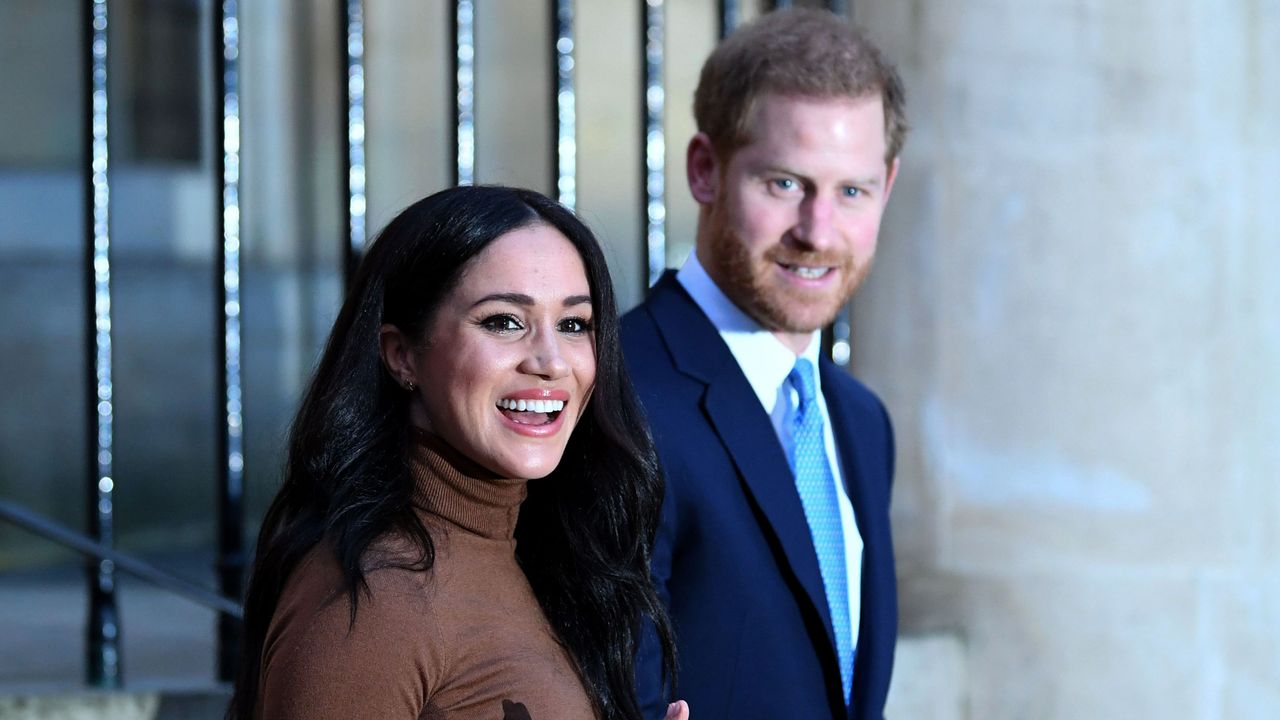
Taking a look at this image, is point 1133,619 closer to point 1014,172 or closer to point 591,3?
point 1014,172

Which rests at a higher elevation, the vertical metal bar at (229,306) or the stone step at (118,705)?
the vertical metal bar at (229,306)

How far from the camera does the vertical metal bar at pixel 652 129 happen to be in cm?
367

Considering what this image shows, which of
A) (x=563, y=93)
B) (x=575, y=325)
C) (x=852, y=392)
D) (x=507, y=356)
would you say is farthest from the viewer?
(x=563, y=93)

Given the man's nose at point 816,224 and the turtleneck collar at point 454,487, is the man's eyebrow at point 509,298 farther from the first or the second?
the man's nose at point 816,224

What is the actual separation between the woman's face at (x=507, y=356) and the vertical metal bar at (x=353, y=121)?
1776mm

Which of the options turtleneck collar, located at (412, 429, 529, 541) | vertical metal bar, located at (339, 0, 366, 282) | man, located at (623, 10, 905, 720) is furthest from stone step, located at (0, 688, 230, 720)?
turtleneck collar, located at (412, 429, 529, 541)

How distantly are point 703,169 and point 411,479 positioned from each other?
0.93 meters

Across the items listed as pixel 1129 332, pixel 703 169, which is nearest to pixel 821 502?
pixel 703 169

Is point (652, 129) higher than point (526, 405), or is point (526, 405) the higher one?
point (652, 129)

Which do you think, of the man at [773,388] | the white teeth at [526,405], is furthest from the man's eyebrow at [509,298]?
the man at [773,388]

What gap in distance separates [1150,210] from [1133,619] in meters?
0.87

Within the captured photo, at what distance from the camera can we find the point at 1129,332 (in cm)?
354

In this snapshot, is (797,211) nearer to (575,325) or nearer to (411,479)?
(575,325)

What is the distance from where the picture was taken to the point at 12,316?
18.4 ft
